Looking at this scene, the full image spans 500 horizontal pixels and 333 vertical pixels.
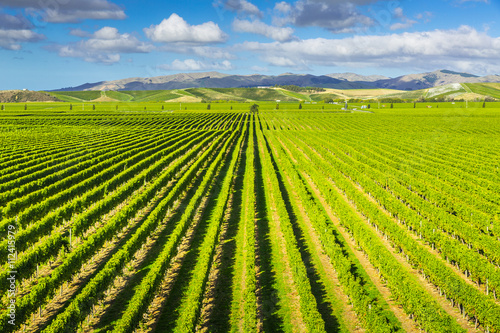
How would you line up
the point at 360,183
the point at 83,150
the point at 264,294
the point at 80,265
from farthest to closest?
the point at 83,150
the point at 360,183
the point at 80,265
the point at 264,294

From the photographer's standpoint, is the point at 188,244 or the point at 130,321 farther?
the point at 188,244

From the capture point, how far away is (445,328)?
12156 millimetres

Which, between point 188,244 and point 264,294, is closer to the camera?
point 264,294

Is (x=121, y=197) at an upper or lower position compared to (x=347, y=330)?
upper

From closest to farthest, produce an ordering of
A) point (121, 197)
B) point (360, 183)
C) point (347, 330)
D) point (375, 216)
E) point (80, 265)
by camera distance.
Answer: point (347, 330) < point (80, 265) < point (375, 216) < point (121, 197) < point (360, 183)

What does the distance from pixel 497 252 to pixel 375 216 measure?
708cm

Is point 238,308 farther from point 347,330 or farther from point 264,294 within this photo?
point 347,330

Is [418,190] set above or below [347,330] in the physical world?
above

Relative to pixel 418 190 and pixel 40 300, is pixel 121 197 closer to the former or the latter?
pixel 40 300

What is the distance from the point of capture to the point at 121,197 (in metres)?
28.1

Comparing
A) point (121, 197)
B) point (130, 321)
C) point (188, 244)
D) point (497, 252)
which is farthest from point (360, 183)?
point (130, 321)

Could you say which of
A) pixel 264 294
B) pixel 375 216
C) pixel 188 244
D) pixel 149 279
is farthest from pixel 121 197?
pixel 375 216

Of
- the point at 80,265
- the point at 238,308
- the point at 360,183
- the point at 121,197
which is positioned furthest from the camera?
the point at 360,183

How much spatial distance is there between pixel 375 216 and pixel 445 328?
11.4m
